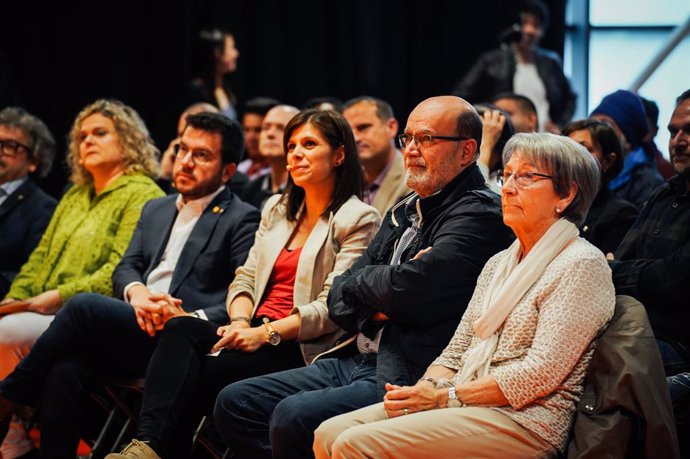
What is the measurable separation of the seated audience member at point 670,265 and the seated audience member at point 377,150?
58.7 inches

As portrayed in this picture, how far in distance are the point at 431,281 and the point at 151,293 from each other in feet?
4.01

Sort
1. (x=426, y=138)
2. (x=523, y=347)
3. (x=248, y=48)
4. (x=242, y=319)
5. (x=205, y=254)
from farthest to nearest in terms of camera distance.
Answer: (x=248, y=48) → (x=205, y=254) → (x=242, y=319) → (x=426, y=138) → (x=523, y=347)

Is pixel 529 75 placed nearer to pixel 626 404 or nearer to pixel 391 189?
pixel 391 189

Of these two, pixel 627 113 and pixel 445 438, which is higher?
pixel 627 113

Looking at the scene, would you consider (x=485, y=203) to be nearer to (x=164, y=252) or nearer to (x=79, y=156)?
(x=164, y=252)

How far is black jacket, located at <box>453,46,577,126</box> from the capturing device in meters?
6.30

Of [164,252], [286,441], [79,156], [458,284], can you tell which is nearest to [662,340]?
[458,284]

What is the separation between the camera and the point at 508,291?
9.00 ft

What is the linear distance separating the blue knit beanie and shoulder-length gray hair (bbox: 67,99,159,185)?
6.81ft

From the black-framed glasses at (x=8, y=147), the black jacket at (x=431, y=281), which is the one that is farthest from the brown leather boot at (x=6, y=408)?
the black-framed glasses at (x=8, y=147)

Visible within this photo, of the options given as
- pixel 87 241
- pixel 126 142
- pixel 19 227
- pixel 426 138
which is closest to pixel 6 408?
pixel 87 241

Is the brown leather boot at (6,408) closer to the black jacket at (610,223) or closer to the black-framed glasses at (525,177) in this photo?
the black-framed glasses at (525,177)

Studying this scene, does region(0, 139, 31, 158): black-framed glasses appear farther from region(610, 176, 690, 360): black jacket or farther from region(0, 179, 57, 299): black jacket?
region(610, 176, 690, 360): black jacket

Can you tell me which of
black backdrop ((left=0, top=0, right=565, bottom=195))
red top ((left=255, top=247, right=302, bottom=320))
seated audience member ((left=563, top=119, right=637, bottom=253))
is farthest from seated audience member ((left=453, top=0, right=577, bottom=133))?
red top ((left=255, top=247, right=302, bottom=320))
